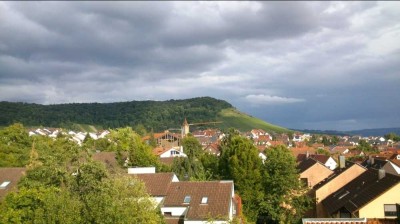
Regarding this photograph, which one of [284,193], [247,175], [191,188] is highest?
[191,188]

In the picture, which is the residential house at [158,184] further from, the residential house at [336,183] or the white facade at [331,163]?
the white facade at [331,163]

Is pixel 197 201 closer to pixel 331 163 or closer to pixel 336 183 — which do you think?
pixel 336 183

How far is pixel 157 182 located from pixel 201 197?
5063 mm

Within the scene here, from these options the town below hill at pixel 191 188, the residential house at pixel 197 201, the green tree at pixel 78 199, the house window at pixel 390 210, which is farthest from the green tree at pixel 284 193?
the green tree at pixel 78 199

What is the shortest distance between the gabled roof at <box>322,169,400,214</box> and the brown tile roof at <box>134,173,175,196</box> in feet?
48.2

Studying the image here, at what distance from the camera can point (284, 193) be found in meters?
40.6

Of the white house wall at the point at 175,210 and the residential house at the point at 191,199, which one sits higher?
the residential house at the point at 191,199

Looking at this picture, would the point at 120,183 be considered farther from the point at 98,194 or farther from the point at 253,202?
the point at 253,202

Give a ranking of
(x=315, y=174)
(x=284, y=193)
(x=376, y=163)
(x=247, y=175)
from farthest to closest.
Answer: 1. (x=376, y=163)
2. (x=315, y=174)
3. (x=247, y=175)
4. (x=284, y=193)

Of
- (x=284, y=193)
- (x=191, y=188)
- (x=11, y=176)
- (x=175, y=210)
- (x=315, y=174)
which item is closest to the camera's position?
(x=175, y=210)

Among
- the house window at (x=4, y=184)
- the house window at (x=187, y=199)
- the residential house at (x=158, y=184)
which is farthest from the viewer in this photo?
the house window at (x=4, y=184)

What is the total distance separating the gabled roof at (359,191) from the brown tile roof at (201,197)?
10154 millimetres

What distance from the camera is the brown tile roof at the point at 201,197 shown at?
3122cm

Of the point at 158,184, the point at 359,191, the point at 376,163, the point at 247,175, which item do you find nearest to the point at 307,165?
the point at 376,163
